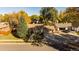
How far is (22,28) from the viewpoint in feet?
5.94

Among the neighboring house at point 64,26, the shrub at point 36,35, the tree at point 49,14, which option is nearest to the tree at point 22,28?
the shrub at point 36,35

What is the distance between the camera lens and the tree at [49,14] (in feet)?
5.97

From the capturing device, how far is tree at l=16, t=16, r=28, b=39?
181 centimetres

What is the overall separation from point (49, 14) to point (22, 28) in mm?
290

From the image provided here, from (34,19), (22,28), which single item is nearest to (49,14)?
(34,19)

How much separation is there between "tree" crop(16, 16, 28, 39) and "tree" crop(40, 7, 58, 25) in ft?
0.61

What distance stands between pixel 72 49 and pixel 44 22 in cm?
36

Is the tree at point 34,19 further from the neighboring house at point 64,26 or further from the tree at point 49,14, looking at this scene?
the neighboring house at point 64,26

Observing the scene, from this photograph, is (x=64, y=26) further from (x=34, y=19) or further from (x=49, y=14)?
(x=34, y=19)

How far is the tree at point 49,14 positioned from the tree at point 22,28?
0.61ft
